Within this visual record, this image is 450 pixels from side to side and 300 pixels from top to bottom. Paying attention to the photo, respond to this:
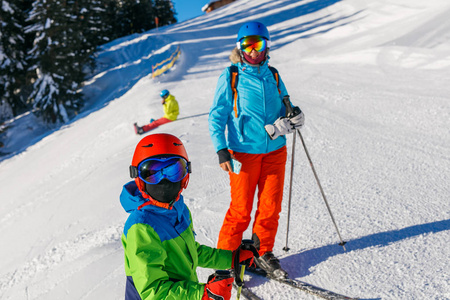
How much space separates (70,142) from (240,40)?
36.3 feet

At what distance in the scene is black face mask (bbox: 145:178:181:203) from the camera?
5.85 feet

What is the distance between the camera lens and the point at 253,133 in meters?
2.82

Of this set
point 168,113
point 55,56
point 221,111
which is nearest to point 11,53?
point 55,56

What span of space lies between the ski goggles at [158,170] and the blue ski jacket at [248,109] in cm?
100

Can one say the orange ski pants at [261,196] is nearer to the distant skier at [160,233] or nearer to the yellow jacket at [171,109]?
the distant skier at [160,233]

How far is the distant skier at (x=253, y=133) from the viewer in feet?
9.08

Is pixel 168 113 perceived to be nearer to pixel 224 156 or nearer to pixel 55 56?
pixel 224 156

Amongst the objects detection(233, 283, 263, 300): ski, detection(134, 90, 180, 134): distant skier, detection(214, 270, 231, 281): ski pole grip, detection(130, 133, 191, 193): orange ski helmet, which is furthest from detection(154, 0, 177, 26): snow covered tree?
detection(214, 270, 231, 281): ski pole grip

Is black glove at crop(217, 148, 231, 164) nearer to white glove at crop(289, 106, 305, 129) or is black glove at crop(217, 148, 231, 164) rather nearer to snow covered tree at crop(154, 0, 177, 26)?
white glove at crop(289, 106, 305, 129)

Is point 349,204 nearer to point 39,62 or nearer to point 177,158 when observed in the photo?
point 177,158

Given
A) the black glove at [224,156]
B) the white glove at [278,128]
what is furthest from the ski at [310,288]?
the white glove at [278,128]

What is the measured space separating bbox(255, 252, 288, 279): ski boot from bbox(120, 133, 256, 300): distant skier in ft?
3.11

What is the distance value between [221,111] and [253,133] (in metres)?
0.33

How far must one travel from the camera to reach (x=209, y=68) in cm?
1839
